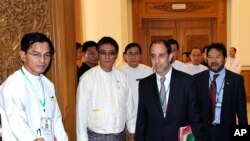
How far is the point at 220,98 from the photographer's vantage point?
3.64 meters

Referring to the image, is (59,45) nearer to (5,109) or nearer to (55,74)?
(55,74)

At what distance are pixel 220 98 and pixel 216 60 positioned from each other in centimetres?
36

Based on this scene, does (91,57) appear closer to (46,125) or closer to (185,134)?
(185,134)

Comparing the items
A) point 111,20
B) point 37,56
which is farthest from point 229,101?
point 111,20

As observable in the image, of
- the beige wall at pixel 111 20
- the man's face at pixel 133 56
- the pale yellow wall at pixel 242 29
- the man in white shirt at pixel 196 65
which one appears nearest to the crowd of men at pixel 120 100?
the man's face at pixel 133 56

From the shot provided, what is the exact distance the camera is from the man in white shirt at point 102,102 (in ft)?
10.3

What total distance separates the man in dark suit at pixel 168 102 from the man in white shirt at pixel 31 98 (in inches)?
28.6

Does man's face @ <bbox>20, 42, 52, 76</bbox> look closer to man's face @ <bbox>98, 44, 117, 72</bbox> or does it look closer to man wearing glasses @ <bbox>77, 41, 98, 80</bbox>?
man's face @ <bbox>98, 44, 117, 72</bbox>

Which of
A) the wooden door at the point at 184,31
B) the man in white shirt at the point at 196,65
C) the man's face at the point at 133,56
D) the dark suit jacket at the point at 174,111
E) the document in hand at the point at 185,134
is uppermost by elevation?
the wooden door at the point at 184,31

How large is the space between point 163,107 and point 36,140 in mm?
1000

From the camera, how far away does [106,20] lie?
31.1ft

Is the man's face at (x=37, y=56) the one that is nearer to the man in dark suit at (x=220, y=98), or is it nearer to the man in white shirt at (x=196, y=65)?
the man in dark suit at (x=220, y=98)

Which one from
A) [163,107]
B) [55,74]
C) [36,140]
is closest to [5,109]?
[36,140]

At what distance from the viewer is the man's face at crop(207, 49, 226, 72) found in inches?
145
